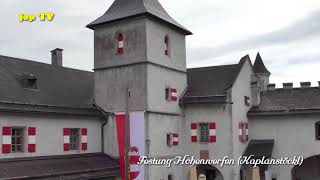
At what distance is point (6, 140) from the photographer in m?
20.0

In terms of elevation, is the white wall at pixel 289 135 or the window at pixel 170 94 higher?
the window at pixel 170 94

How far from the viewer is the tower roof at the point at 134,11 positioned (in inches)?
998

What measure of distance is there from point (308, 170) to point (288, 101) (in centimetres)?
567

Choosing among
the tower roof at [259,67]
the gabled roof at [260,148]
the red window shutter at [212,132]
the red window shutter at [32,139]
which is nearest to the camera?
the red window shutter at [32,139]

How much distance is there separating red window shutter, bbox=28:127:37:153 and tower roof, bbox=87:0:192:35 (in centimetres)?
819

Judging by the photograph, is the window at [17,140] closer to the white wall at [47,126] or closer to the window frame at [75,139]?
the white wall at [47,126]

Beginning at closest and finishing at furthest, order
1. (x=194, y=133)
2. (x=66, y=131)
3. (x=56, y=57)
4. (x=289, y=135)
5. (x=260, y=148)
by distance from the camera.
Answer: (x=66, y=131) < (x=194, y=133) < (x=260, y=148) < (x=289, y=135) < (x=56, y=57)

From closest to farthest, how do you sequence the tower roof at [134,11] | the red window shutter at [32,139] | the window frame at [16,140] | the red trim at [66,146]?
1. the window frame at [16,140]
2. the red window shutter at [32,139]
3. the red trim at [66,146]
4. the tower roof at [134,11]

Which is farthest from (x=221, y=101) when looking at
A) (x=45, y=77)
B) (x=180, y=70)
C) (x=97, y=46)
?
(x=45, y=77)

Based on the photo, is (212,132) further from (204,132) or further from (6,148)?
(6,148)

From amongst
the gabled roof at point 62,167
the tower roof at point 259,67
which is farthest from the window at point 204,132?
the tower roof at point 259,67

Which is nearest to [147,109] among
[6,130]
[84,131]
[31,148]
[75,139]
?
[84,131]

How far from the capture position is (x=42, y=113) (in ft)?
71.5

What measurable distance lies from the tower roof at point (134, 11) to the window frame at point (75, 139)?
6587 millimetres
